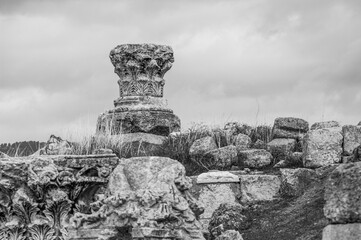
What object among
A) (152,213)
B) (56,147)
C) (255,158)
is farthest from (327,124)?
(152,213)

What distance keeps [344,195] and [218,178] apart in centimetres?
912

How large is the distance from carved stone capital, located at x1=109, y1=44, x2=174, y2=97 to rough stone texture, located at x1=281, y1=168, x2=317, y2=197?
207 inches

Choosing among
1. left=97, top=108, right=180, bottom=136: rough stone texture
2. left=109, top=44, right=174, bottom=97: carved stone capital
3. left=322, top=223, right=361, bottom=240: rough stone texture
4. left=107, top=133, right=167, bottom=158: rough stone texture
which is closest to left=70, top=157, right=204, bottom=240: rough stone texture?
left=322, top=223, right=361, bottom=240: rough stone texture

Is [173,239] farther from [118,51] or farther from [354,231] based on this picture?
[118,51]

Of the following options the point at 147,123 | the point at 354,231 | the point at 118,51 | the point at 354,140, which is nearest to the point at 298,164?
the point at 354,140

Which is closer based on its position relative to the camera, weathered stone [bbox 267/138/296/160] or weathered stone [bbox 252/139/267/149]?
weathered stone [bbox 267/138/296/160]

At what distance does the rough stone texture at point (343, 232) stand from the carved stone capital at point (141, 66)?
12.9 metres

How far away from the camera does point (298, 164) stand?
633 inches

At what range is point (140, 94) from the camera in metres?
19.4

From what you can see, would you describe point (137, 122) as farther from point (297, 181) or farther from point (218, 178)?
point (297, 181)

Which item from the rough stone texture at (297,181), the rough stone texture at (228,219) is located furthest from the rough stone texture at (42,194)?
the rough stone texture at (297,181)

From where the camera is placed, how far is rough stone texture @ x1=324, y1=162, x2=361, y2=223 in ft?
20.8

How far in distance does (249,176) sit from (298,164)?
3.86 ft

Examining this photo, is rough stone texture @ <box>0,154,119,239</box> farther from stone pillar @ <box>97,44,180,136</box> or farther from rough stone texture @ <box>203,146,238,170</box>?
stone pillar @ <box>97,44,180,136</box>
